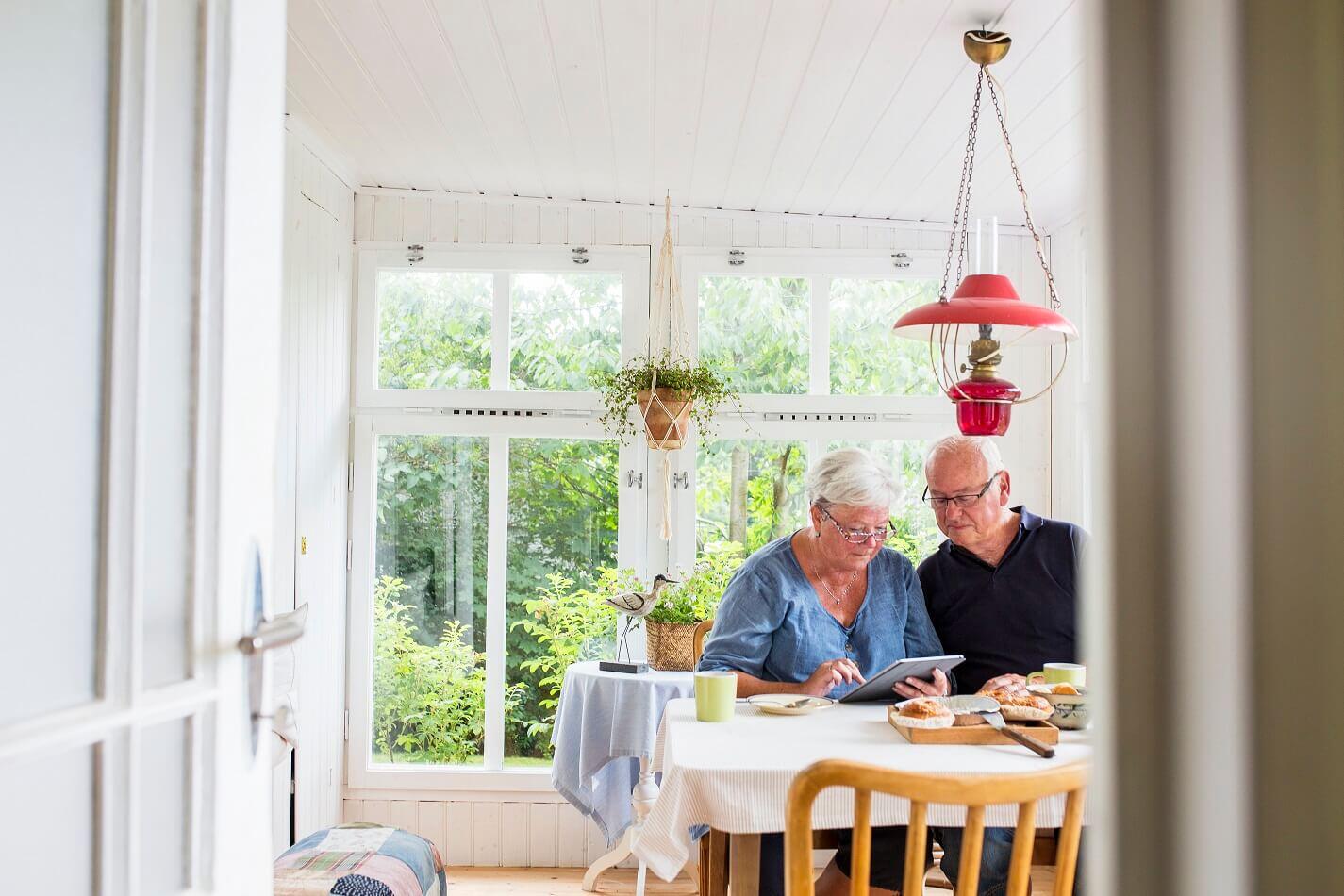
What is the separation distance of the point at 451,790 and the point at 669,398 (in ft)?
5.95

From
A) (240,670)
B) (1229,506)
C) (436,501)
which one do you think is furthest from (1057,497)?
(1229,506)

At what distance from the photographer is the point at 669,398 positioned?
4.02 meters

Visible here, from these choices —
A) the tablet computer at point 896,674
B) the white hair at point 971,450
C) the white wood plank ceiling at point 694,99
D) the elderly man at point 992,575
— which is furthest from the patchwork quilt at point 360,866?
the white wood plank ceiling at point 694,99

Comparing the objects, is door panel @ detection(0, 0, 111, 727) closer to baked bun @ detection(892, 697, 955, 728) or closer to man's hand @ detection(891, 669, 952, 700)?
baked bun @ detection(892, 697, 955, 728)

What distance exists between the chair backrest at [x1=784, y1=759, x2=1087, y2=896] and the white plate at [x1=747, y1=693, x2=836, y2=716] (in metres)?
0.76

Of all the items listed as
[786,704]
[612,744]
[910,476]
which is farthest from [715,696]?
[910,476]

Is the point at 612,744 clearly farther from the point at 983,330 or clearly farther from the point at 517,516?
the point at 983,330

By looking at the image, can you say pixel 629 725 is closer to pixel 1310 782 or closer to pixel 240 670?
pixel 240 670

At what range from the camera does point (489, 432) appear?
4.34m

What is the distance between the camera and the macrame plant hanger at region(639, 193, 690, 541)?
4.07m

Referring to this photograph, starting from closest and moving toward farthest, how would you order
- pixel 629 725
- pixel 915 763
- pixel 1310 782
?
pixel 1310 782 < pixel 915 763 < pixel 629 725

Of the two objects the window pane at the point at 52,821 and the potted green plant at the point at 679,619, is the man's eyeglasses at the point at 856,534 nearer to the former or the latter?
the potted green plant at the point at 679,619

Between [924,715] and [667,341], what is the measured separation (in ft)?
8.17

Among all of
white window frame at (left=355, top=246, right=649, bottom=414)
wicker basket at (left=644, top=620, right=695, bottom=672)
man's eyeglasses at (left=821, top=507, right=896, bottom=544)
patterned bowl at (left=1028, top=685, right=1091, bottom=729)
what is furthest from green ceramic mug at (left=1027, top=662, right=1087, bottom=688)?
white window frame at (left=355, top=246, right=649, bottom=414)
